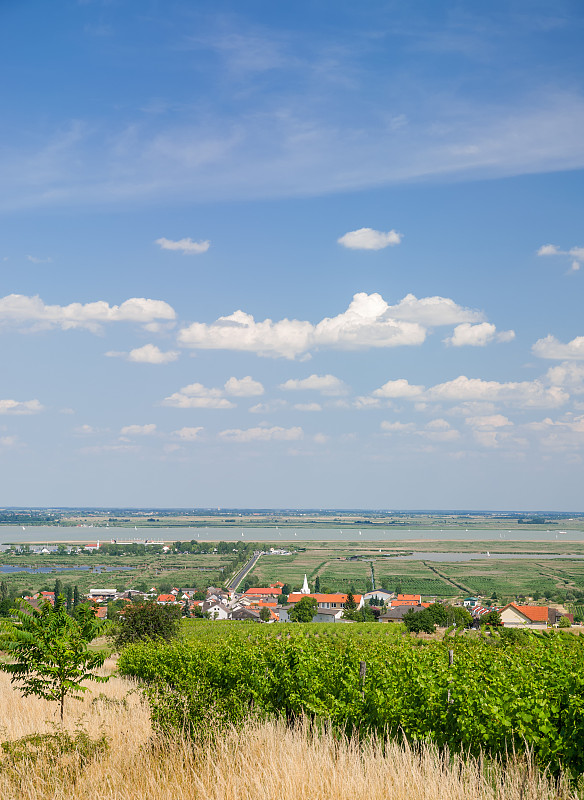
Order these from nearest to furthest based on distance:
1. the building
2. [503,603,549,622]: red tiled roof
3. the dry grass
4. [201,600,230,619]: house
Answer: the dry grass < the building < [503,603,549,622]: red tiled roof < [201,600,230,619]: house

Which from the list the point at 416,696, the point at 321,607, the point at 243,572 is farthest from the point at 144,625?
the point at 243,572

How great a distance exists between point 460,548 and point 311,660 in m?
180

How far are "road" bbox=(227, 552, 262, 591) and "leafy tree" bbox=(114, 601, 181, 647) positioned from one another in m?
77.8

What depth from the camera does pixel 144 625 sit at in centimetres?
3744

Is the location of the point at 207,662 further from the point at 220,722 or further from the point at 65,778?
the point at 65,778

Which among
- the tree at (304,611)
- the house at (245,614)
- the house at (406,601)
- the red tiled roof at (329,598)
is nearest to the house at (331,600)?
the red tiled roof at (329,598)

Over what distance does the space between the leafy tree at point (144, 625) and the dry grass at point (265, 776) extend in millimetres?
30300

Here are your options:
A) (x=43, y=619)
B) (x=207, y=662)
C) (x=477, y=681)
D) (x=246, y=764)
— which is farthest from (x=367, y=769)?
(x=207, y=662)

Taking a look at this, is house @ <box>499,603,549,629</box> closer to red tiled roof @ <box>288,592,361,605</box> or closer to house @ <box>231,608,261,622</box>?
red tiled roof @ <box>288,592,361,605</box>

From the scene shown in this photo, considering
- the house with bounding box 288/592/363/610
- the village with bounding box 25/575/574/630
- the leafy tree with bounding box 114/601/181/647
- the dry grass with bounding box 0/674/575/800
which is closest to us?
the dry grass with bounding box 0/674/575/800

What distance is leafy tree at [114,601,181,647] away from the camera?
3722cm

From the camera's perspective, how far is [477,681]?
8.58 m

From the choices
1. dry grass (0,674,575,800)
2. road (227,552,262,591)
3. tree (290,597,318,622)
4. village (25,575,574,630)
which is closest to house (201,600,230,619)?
village (25,575,574,630)

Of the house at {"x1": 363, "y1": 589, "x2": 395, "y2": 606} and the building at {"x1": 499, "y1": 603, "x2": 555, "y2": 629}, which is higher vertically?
the building at {"x1": 499, "y1": 603, "x2": 555, "y2": 629}
